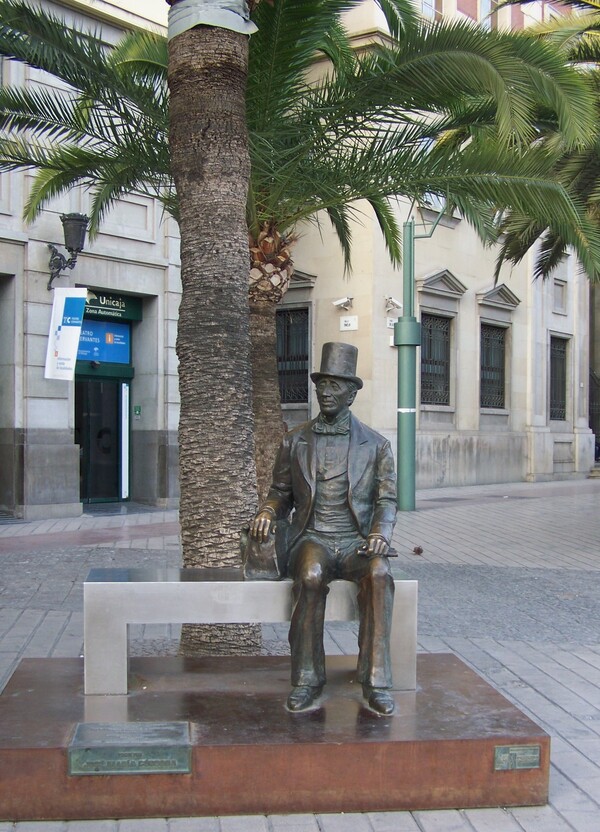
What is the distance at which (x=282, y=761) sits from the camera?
404cm

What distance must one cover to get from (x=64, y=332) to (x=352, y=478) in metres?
10.7

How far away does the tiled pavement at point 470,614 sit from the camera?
13.3 ft

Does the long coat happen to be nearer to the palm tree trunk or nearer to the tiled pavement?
the palm tree trunk

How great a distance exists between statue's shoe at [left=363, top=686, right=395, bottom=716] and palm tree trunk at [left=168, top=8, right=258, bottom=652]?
1.56 metres

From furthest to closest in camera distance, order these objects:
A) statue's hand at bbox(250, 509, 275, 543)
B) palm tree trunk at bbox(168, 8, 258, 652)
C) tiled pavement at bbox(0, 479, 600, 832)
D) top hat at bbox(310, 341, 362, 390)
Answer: palm tree trunk at bbox(168, 8, 258, 652), top hat at bbox(310, 341, 362, 390), statue's hand at bbox(250, 509, 275, 543), tiled pavement at bbox(0, 479, 600, 832)

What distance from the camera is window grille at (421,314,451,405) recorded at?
21.8 metres

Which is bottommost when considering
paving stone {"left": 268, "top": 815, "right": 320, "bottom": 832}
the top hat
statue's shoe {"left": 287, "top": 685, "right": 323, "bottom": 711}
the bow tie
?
paving stone {"left": 268, "top": 815, "right": 320, "bottom": 832}

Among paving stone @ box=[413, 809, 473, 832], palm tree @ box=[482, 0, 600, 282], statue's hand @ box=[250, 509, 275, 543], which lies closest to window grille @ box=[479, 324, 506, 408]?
palm tree @ box=[482, 0, 600, 282]

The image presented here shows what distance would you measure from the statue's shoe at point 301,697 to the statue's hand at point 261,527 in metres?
0.72

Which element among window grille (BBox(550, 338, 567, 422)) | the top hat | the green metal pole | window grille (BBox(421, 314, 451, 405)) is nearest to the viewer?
the top hat

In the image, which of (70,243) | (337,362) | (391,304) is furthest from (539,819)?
(391,304)

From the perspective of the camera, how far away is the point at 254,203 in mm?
9312

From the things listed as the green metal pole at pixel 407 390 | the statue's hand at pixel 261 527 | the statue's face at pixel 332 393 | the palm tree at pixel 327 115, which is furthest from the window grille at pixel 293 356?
the statue's hand at pixel 261 527

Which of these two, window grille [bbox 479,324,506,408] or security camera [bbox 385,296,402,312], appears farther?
window grille [bbox 479,324,506,408]
